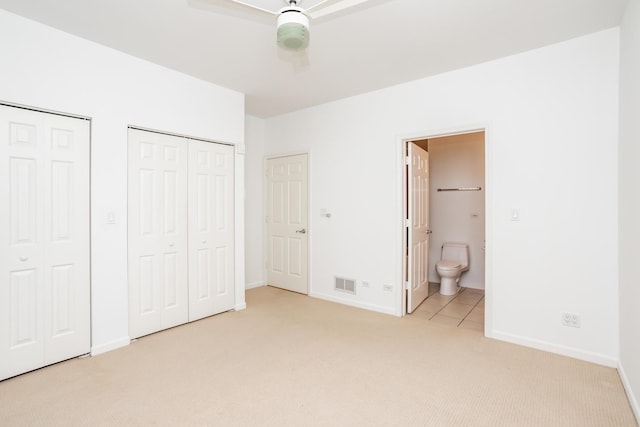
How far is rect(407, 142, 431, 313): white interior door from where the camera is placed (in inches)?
152

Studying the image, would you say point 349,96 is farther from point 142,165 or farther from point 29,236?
point 29,236

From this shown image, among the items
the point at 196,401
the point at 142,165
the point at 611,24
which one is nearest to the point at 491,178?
the point at 611,24

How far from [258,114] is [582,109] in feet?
12.7

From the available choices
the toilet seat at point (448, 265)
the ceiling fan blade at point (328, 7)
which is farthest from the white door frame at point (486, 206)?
the ceiling fan blade at point (328, 7)

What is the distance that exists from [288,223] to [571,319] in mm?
3446

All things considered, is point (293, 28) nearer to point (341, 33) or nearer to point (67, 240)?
point (341, 33)

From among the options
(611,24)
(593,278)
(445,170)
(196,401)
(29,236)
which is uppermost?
(611,24)

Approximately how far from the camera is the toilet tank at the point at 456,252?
4.98 metres

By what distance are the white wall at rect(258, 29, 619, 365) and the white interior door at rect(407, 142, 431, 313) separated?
0.58 feet

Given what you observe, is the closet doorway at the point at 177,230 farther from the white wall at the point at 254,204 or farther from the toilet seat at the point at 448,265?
the toilet seat at the point at 448,265

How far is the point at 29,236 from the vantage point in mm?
2516


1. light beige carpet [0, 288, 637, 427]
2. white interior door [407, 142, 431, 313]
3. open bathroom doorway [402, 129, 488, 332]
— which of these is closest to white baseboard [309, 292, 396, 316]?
white interior door [407, 142, 431, 313]

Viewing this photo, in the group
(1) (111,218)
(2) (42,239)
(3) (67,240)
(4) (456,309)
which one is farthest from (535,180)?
(2) (42,239)

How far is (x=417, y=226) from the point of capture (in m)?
4.07
